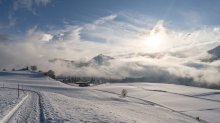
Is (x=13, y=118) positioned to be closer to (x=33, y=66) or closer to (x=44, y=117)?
(x=44, y=117)

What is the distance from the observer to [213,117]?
21.1 m

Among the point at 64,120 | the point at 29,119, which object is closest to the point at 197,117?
the point at 64,120

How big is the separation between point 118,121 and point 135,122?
2532 millimetres

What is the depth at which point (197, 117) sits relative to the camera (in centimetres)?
2038

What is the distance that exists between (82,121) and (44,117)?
480 cm

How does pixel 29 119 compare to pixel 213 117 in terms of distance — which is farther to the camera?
pixel 213 117

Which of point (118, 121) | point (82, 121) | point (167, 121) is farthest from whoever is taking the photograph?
point (167, 121)

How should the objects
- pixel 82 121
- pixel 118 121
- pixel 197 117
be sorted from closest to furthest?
pixel 82 121 < pixel 118 121 < pixel 197 117

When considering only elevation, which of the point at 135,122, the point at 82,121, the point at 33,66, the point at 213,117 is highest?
the point at 33,66

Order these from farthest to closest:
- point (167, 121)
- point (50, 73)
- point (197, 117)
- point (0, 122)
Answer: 1. point (50, 73)
2. point (197, 117)
3. point (167, 121)
4. point (0, 122)

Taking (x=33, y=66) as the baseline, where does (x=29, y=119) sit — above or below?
below

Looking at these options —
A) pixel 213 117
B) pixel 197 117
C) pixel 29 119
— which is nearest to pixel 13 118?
pixel 29 119

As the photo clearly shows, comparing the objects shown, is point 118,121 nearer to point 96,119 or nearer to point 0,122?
point 96,119

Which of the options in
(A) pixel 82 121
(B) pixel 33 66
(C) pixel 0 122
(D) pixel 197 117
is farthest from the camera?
(B) pixel 33 66
